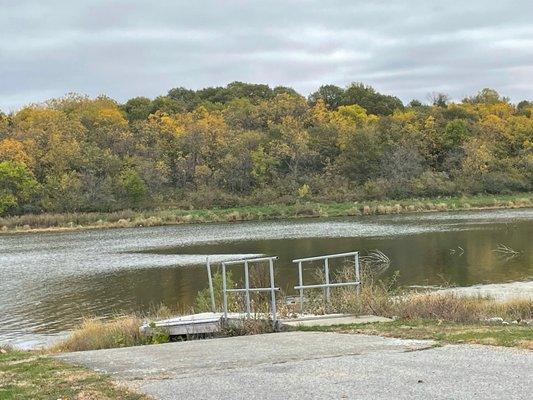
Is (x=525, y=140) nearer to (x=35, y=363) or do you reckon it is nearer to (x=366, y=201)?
(x=366, y=201)

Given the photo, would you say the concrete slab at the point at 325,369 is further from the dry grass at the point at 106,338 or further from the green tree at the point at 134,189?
the green tree at the point at 134,189

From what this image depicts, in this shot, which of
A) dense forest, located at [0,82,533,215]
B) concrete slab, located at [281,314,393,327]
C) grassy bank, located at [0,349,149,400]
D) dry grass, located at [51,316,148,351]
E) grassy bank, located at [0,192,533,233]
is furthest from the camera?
dense forest, located at [0,82,533,215]

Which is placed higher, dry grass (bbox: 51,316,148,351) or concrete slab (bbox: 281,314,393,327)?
concrete slab (bbox: 281,314,393,327)

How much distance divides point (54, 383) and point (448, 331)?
6.68 m

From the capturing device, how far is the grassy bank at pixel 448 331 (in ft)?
33.9

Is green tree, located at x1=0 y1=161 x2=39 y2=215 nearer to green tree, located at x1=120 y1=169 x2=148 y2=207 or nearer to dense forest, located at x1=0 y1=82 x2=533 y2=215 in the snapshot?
dense forest, located at x1=0 y1=82 x2=533 y2=215

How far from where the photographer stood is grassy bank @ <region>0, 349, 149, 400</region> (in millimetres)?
7973

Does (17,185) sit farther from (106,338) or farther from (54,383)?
(54,383)

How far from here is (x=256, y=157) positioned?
321 ft

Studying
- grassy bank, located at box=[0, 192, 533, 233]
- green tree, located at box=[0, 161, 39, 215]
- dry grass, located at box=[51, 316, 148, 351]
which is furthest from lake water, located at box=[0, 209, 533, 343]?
green tree, located at box=[0, 161, 39, 215]

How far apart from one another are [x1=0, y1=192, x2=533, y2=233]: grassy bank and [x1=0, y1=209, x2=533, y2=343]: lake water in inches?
785

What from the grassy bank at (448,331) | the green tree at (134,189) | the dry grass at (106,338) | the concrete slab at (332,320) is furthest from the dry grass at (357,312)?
the green tree at (134,189)

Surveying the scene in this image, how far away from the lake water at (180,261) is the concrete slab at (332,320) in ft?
31.8

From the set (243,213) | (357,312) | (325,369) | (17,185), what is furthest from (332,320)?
(17,185)
